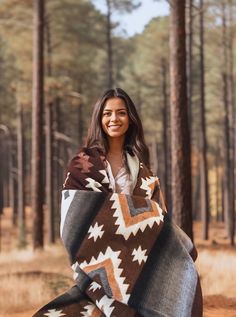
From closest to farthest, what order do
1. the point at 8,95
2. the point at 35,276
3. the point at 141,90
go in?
1. the point at 35,276
2. the point at 8,95
3. the point at 141,90

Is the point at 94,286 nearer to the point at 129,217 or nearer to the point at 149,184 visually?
the point at 129,217

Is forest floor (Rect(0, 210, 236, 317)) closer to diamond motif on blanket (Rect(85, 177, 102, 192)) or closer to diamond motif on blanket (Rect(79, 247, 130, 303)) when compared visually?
diamond motif on blanket (Rect(79, 247, 130, 303))

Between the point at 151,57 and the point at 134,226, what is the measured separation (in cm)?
2633

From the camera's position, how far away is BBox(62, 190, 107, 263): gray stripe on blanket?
324cm

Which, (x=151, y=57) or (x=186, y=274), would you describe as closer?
(x=186, y=274)

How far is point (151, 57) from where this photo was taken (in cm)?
2889

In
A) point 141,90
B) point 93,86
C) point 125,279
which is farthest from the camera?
point 141,90

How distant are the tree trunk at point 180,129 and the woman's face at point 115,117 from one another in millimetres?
6256

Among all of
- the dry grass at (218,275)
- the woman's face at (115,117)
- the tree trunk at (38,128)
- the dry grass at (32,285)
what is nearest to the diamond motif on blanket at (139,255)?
the woman's face at (115,117)

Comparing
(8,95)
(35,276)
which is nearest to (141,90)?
(8,95)

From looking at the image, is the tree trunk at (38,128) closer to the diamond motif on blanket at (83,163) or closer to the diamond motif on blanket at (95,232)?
the diamond motif on blanket at (83,163)

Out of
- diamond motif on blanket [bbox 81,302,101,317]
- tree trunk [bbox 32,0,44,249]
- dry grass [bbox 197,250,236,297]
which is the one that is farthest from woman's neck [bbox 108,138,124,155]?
tree trunk [bbox 32,0,44,249]

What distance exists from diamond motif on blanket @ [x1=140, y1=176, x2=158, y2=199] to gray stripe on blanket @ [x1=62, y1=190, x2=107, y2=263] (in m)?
0.31

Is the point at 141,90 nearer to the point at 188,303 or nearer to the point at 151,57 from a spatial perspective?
the point at 151,57
